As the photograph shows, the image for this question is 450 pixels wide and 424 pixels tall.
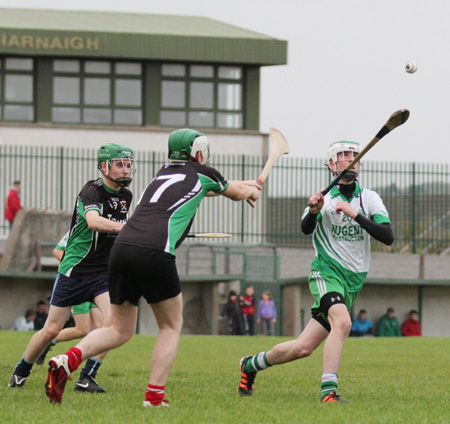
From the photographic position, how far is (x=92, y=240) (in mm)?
9703

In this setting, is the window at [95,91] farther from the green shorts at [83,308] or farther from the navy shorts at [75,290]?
the navy shorts at [75,290]

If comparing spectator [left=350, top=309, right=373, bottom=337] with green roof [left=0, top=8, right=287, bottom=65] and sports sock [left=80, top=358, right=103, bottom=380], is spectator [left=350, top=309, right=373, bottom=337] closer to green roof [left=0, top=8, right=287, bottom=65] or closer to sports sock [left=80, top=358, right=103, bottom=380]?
green roof [left=0, top=8, right=287, bottom=65]

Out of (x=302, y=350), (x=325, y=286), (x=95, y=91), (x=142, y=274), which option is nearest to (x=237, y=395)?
(x=302, y=350)

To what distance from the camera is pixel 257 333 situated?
24594mm

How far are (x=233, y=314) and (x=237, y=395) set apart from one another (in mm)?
15127

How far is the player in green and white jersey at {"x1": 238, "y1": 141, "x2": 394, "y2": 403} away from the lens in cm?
873

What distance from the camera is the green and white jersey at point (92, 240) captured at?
9.59m

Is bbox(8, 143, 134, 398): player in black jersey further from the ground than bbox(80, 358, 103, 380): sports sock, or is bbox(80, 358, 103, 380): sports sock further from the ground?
bbox(8, 143, 134, 398): player in black jersey

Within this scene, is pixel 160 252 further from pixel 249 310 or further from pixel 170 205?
pixel 249 310

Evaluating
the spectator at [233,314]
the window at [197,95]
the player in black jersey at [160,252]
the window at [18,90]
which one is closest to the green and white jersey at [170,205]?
the player in black jersey at [160,252]

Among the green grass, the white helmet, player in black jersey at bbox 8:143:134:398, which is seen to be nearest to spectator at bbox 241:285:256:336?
the green grass

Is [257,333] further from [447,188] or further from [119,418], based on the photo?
[119,418]

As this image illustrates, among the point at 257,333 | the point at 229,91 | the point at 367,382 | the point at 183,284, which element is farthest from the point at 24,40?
the point at 367,382

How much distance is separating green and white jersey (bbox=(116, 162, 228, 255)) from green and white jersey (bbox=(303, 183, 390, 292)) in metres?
1.26
